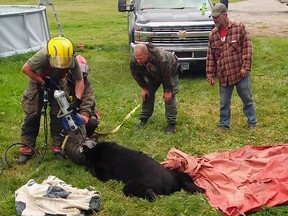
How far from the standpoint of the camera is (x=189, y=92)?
9078 millimetres

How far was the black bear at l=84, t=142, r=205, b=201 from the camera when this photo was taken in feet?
15.4

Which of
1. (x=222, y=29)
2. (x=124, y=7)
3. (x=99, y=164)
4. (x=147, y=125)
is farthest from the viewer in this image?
(x=124, y=7)

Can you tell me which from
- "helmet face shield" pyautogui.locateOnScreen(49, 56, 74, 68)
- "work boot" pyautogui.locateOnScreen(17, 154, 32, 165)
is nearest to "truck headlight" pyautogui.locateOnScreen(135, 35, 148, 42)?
"work boot" pyautogui.locateOnScreen(17, 154, 32, 165)

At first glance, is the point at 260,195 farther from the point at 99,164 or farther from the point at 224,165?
the point at 99,164

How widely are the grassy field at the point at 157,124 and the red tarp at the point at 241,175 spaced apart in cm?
15

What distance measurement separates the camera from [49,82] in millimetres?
5547

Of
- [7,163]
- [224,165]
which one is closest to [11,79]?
[7,163]

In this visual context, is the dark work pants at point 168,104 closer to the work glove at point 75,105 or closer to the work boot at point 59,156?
the work glove at point 75,105

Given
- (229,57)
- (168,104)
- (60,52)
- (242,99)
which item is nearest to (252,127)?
(242,99)

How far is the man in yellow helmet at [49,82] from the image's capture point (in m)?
5.14

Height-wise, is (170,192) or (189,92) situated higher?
(170,192)

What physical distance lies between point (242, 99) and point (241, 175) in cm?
192

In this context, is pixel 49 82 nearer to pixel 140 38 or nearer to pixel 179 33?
pixel 140 38

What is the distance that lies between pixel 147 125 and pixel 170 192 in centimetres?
246
